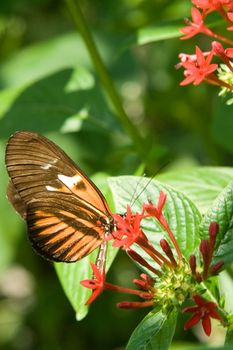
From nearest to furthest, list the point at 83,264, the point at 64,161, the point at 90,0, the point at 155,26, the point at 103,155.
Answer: the point at 64,161, the point at 83,264, the point at 155,26, the point at 103,155, the point at 90,0

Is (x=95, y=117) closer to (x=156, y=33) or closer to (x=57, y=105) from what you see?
(x=57, y=105)

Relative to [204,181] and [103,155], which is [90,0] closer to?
[103,155]

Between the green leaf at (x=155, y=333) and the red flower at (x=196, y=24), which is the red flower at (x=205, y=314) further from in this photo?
the red flower at (x=196, y=24)

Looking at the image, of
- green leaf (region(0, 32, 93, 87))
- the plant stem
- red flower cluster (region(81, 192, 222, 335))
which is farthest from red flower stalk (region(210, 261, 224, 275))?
green leaf (region(0, 32, 93, 87))

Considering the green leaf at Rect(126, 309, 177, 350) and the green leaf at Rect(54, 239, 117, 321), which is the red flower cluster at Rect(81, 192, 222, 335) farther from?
the green leaf at Rect(54, 239, 117, 321)

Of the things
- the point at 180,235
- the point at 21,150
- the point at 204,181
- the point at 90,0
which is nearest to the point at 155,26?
the point at 204,181

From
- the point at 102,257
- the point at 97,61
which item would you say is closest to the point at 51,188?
the point at 102,257
